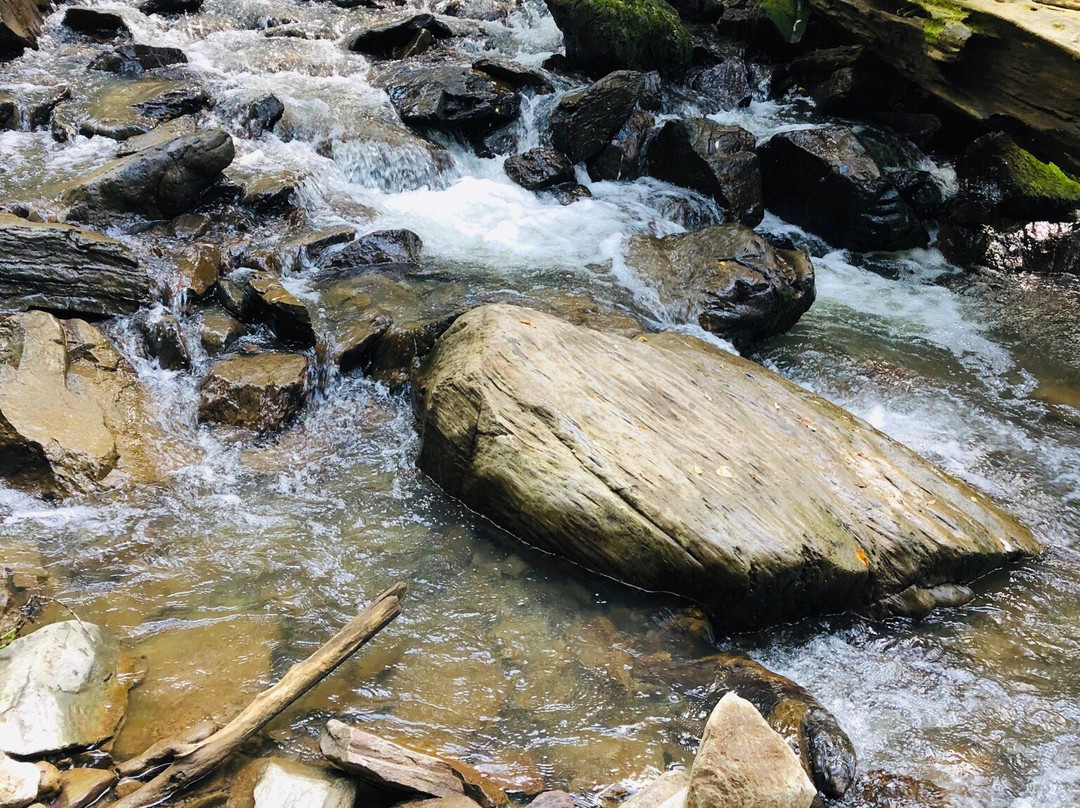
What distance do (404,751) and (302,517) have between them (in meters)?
2.13

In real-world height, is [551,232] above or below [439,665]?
above

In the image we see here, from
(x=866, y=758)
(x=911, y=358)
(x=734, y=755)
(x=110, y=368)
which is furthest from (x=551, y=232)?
(x=734, y=755)

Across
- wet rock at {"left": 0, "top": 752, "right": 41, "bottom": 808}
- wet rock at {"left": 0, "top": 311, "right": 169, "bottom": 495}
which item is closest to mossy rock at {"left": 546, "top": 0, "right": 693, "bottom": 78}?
wet rock at {"left": 0, "top": 311, "right": 169, "bottom": 495}

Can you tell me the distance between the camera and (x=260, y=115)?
941cm

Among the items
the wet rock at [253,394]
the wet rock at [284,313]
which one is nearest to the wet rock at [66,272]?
the wet rock at [284,313]

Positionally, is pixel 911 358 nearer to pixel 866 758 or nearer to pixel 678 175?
pixel 678 175

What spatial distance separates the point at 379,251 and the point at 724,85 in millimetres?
7648

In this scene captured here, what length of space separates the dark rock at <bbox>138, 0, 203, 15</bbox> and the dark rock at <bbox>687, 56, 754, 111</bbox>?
8.10 metres

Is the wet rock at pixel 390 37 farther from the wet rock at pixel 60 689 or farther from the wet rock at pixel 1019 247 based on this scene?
the wet rock at pixel 60 689

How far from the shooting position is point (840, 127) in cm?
997

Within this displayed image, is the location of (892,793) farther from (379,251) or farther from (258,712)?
(379,251)

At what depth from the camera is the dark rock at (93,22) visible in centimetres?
1110

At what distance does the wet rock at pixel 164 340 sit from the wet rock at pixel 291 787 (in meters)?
3.77

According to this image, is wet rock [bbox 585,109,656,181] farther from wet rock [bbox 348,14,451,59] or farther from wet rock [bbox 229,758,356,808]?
wet rock [bbox 229,758,356,808]
